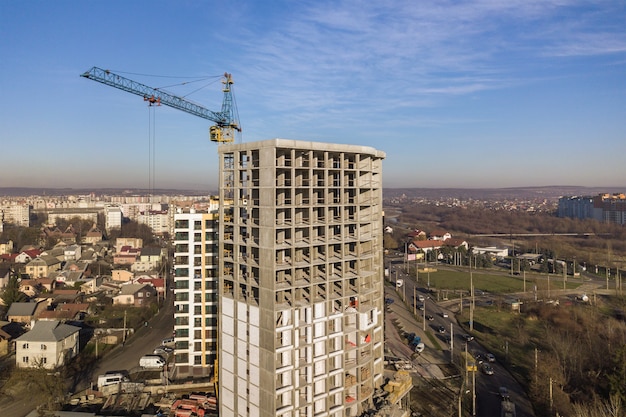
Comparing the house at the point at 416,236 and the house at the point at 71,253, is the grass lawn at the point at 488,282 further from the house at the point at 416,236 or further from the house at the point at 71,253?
the house at the point at 71,253

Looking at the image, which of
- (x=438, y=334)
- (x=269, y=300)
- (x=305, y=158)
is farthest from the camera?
(x=438, y=334)

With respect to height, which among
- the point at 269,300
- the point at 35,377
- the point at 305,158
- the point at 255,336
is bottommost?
the point at 35,377

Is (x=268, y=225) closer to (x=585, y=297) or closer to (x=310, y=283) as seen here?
(x=310, y=283)

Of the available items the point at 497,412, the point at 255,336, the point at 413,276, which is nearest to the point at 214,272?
the point at 255,336

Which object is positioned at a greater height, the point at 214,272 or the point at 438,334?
the point at 214,272

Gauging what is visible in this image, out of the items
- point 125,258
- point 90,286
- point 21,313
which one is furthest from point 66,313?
point 125,258
